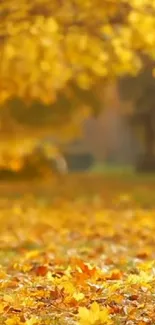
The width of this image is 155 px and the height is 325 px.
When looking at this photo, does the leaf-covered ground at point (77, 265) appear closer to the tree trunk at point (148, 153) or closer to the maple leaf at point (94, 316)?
the maple leaf at point (94, 316)

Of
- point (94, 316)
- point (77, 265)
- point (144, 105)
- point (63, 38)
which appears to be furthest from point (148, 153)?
point (94, 316)

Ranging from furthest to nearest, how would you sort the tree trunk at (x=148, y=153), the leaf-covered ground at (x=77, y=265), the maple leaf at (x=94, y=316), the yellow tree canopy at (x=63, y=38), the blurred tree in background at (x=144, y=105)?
the tree trunk at (x=148, y=153), the blurred tree in background at (x=144, y=105), the yellow tree canopy at (x=63, y=38), the leaf-covered ground at (x=77, y=265), the maple leaf at (x=94, y=316)

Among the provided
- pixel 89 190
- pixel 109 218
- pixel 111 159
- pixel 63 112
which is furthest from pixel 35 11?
pixel 111 159

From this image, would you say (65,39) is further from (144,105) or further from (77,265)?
(144,105)

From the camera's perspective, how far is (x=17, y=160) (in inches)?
1308

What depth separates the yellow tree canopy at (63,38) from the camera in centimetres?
1220

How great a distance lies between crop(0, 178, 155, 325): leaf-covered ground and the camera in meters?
6.27

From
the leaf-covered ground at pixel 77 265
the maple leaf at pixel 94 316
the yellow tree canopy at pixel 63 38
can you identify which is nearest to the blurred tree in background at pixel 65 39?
the yellow tree canopy at pixel 63 38

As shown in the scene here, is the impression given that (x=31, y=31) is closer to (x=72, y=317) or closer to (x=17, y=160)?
(x=72, y=317)

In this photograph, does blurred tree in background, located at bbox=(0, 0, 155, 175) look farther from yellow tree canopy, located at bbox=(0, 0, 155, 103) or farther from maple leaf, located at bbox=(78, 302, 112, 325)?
maple leaf, located at bbox=(78, 302, 112, 325)

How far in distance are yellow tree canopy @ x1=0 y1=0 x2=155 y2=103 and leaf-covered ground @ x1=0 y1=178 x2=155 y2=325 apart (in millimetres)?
2795

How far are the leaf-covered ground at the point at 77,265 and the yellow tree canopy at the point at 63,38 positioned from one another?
2.80 meters

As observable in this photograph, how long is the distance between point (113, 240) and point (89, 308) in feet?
19.1

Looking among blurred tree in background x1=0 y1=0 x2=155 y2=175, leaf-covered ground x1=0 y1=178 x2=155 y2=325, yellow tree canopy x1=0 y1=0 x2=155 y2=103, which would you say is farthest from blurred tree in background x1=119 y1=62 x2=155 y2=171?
leaf-covered ground x1=0 y1=178 x2=155 y2=325
